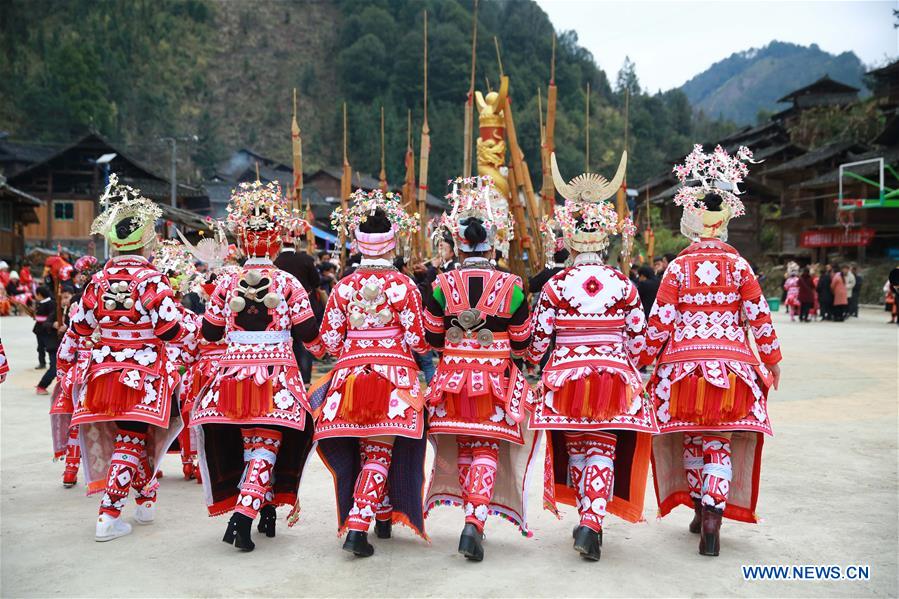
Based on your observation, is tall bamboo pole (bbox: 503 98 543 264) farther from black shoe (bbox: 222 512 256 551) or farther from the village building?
the village building

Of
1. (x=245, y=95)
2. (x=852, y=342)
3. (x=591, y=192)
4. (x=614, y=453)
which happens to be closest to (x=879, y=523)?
(x=614, y=453)

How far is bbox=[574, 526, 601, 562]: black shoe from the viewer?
14.5 feet

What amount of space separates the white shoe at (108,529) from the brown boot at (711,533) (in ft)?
10.8

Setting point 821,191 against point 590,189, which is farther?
point 821,191

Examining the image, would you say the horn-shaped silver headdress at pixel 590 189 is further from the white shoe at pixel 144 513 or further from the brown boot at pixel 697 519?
the white shoe at pixel 144 513

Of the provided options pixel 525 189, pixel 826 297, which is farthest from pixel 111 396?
pixel 826 297

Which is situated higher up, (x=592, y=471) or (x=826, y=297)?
(x=826, y=297)

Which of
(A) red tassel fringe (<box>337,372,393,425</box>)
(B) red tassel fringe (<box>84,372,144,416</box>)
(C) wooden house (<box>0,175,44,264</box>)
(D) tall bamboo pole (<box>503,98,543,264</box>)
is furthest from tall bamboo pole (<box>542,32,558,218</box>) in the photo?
(C) wooden house (<box>0,175,44,264</box>)

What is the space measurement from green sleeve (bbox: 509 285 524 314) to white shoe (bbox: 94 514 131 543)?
2.60m

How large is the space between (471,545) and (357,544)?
604 mm

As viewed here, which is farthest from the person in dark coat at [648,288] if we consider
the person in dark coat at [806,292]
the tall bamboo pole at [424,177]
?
the person in dark coat at [806,292]

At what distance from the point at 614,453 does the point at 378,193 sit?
6.68 ft

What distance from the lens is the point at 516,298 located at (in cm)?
487

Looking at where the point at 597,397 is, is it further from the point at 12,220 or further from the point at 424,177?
the point at 12,220
